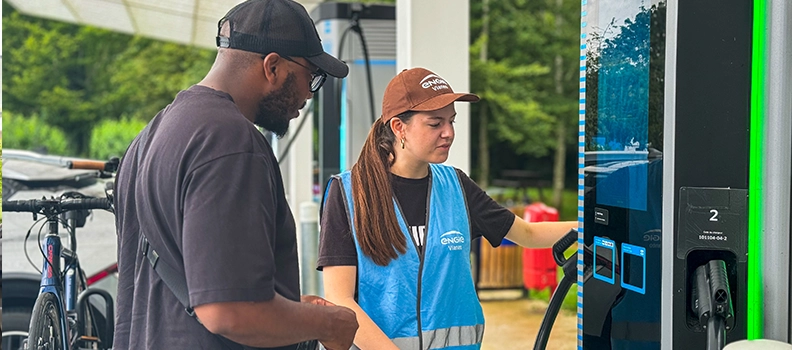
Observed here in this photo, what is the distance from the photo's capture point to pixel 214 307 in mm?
1555

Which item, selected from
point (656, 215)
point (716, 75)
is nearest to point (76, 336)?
point (656, 215)

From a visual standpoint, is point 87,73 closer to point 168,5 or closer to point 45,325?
point 168,5

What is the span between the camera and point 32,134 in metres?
18.6

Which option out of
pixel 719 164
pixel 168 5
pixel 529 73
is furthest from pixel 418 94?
pixel 529 73

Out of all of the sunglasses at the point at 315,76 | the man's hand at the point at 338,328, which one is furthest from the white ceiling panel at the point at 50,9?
the man's hand at the point at 338,328

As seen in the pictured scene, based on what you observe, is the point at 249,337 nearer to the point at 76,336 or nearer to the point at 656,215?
the point at 656,215

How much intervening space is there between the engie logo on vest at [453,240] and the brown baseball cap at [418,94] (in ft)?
1.21

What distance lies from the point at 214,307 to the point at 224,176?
24cm

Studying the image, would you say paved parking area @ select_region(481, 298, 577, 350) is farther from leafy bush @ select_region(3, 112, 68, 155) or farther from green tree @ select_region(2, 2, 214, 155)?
green tree @ select_region(2, 2, 214, 155)

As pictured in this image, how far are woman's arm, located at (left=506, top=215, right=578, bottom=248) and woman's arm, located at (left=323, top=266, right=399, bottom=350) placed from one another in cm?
62

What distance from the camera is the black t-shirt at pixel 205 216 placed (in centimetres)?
154

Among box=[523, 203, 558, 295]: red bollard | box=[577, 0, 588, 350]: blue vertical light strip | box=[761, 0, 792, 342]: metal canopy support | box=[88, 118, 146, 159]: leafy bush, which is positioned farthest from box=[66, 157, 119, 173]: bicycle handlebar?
box=[88, 118, 146, 159]: leafy bush

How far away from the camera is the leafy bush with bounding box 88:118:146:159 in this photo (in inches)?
790

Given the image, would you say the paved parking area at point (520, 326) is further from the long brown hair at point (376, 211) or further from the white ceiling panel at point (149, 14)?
the long brown hair at point (376, 211)
